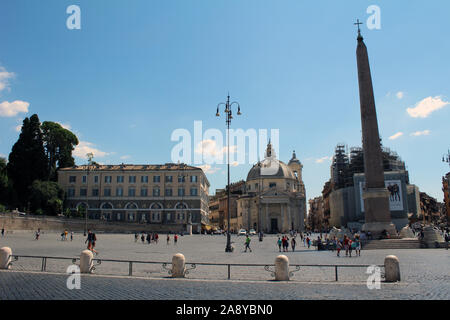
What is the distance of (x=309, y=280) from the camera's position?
10297 millimetres

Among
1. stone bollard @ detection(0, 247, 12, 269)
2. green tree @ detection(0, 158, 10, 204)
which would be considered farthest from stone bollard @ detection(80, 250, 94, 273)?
green tree @ detection(0, 158, 10, 204)

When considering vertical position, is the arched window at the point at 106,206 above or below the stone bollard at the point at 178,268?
above

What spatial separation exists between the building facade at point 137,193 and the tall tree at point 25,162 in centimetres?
938

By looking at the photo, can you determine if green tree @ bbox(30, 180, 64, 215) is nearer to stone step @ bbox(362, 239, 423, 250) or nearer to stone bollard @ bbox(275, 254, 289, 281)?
stone step @ bbox(362, 239, 423, 250)

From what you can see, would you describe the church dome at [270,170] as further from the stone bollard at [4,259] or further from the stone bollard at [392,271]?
the stone bollard at [392,271]

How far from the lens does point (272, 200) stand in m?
77.3

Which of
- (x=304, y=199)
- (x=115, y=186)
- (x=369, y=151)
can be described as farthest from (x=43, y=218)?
(x=304, y=199)

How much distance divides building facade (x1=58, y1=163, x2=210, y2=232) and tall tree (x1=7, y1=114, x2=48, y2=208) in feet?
30.8

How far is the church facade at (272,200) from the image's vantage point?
→ 255ft

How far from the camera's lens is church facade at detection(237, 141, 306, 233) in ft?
255

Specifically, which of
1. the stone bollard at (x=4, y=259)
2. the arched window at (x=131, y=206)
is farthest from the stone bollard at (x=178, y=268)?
the arched window at (x=131, y=206)

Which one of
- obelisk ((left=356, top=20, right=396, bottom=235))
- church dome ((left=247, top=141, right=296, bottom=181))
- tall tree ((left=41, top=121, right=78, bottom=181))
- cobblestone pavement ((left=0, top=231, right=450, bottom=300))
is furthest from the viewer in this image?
church dome ((left=247, top=141, right=296, bottom=181))

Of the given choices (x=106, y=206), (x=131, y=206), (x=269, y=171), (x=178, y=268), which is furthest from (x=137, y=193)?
(x=178, y=268)
